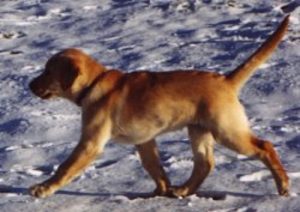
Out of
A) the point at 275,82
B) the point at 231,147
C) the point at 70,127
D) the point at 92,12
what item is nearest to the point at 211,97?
the point at 231,147

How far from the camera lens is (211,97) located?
4984 millimetres

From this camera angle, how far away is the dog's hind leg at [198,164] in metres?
5.25

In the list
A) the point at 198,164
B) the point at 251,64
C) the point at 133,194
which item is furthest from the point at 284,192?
the point at 133,194

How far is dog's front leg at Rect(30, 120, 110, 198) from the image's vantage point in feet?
16.5

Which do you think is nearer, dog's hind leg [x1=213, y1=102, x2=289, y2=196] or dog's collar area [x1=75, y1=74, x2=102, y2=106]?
dog's hind leg [x1=213, y1=102, x2=289, y2=196]

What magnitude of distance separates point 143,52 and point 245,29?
4.01 ft

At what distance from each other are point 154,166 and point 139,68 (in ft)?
10.4

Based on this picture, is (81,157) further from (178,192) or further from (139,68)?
(139,68)

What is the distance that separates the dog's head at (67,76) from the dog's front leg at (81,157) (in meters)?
0.32

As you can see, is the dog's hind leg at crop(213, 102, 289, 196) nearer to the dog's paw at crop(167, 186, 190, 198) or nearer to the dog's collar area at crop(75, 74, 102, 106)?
the dog's paw at crop(167, 186, 190, 198)

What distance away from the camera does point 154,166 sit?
17.5 feet

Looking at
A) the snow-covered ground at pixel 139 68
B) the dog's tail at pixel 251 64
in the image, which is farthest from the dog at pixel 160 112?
the snow-covered ground at pixel 139 68

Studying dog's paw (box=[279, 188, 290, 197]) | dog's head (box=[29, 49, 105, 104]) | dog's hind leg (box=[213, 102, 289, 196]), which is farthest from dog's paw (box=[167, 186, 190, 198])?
dog's head (box=[29, 49, 105, 104])

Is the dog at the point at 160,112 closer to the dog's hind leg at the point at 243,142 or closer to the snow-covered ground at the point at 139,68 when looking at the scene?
the dog's hind leg at the point at 243,142
